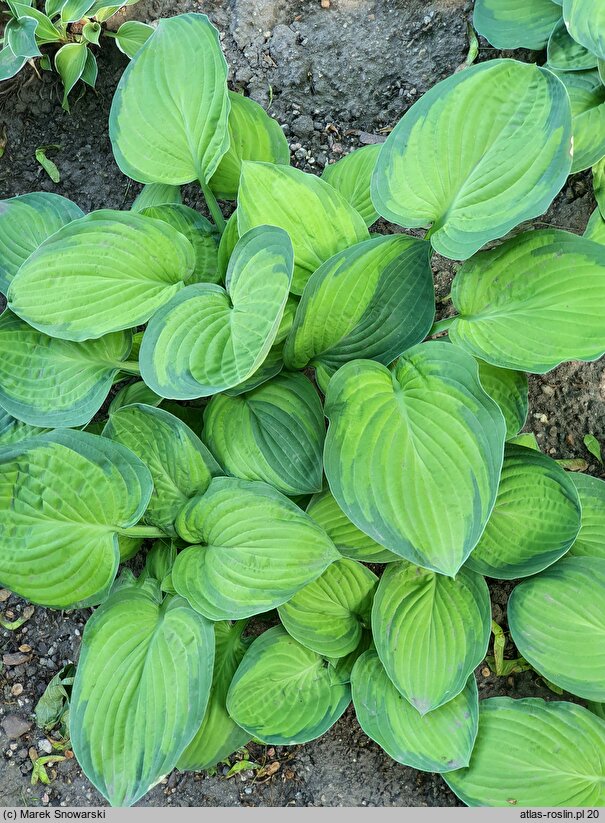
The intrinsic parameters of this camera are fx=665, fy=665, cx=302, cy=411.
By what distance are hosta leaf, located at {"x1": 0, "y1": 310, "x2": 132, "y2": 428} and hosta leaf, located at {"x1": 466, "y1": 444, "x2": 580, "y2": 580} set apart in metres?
0.76

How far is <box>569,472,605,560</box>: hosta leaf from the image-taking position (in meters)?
1.30

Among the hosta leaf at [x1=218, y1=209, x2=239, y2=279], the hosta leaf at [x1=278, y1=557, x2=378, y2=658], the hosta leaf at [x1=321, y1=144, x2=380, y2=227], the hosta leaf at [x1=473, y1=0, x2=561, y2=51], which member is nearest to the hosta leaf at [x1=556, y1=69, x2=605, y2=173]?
the hosta leaf at [x1=473, y1=0, x2=561, y2=51]

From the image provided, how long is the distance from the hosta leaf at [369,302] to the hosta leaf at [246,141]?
0.39 meters

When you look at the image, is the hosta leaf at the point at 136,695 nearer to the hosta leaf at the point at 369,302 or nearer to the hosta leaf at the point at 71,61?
the hosta leaf at the point at 369,302

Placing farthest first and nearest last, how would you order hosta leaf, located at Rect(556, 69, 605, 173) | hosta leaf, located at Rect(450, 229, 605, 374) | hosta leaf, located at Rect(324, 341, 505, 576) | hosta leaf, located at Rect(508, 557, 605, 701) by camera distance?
1. hosta leaf, located at Rect(556, 69, 605, 173)
2. hosta leaf, located at Rect(508, 557, 605, 701)
3. hosta leaf, located at Rect(450, 229, 605, 374)
4. hosta leaf, located at Rect(324, 341, 505, 576)

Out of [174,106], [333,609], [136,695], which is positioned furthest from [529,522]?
[174,106]

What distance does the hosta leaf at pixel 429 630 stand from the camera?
3.83 ft

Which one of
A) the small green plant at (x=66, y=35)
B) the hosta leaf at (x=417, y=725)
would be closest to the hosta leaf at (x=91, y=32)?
the small green plant at (x=66, y=35)

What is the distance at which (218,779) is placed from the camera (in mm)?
1359

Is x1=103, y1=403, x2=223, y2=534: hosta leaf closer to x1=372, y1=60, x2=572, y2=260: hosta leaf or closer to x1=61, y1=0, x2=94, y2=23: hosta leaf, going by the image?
x1=372, y1=60, x2=572, y2=260: hosta leaf

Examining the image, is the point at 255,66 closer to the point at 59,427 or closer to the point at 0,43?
the point at 0,43

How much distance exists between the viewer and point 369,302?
1.14 m
